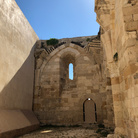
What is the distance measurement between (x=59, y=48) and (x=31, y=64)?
237cm

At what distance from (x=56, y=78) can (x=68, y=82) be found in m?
1.03

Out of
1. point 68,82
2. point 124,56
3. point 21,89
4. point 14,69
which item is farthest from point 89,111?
point 124,56

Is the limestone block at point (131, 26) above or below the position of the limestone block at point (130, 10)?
below

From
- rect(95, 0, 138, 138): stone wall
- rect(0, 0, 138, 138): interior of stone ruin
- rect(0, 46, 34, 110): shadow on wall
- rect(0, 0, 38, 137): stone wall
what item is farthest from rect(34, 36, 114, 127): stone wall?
rect(95, 0, 138, 138): stone wall

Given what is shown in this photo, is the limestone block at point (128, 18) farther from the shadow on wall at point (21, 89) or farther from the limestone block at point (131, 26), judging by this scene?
the shadow on wall at point (21, 89)

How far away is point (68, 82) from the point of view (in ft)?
35.5

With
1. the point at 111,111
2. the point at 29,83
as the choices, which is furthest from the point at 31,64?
the point at 111,111

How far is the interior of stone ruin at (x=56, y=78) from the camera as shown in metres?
4.91

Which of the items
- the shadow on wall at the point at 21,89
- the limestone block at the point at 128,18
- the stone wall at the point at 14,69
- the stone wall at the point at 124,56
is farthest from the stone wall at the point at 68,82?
the limestone block at the point at 128,18

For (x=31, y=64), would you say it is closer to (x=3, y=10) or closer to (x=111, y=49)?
(x=3, y=10)

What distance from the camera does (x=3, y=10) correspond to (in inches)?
283

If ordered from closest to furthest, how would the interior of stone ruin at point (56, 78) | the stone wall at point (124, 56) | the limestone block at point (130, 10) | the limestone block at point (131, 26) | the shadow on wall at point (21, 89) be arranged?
1. the stone wall at point (124, 56)
2. the limestone block at point (131, 26)
3. the limestone block at point (130, 10)
4. the interior of stone ruin at point (56, 78)
5. the shadow on wall at point (21, 89)

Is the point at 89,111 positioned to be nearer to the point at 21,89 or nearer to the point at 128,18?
the point at 21,89

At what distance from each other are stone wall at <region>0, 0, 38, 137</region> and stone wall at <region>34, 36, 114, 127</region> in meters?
0.92
